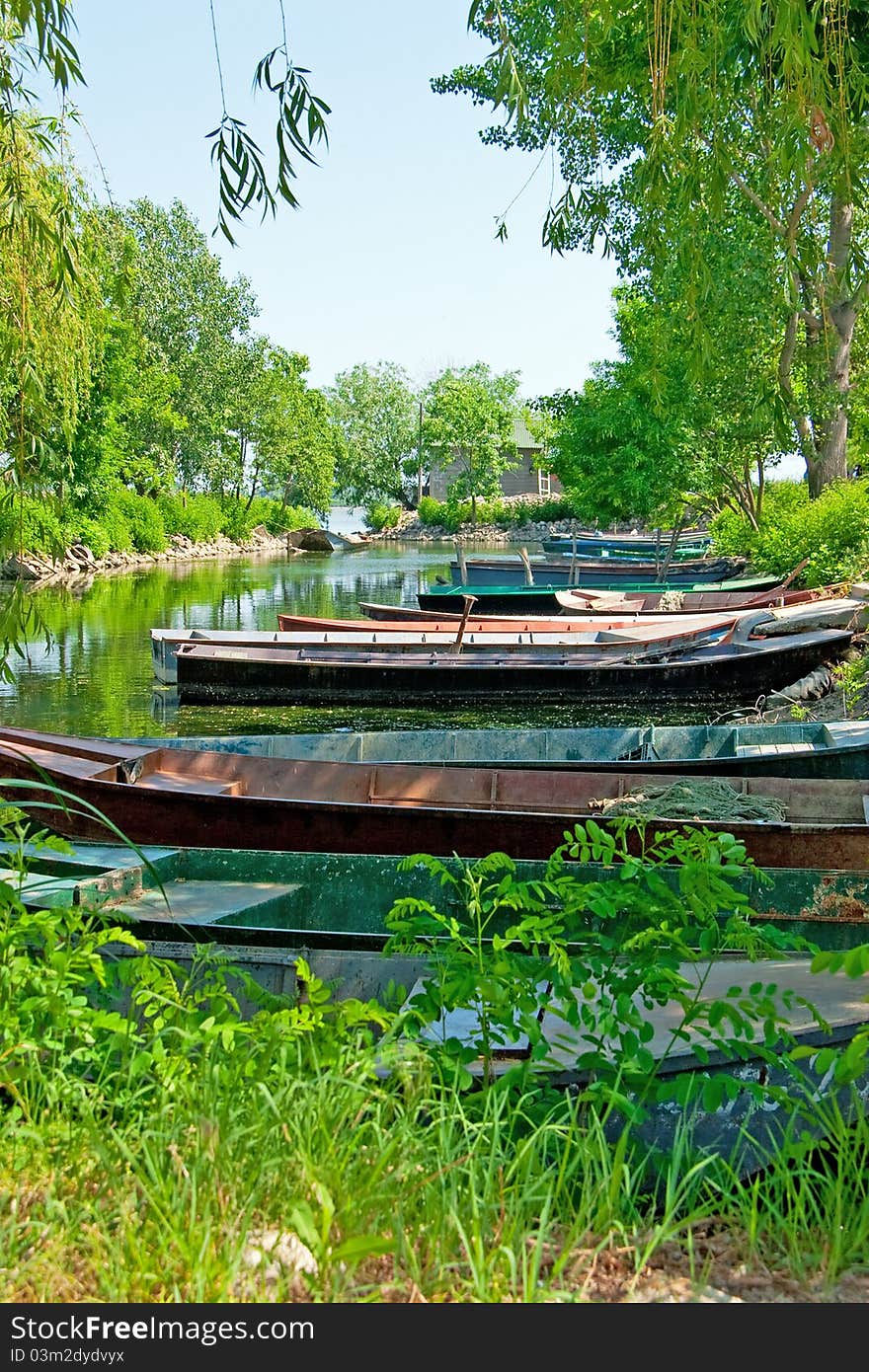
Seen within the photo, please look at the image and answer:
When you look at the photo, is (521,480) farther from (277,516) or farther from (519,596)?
(519,596)

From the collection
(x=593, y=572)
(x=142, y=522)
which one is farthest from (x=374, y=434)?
(x=593, y=572)

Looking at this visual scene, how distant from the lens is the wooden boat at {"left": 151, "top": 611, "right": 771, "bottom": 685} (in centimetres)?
1627

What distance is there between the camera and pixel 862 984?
4.13 m

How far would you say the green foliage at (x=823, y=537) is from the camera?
61.6ft

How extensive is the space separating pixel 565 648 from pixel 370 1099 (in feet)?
45.0

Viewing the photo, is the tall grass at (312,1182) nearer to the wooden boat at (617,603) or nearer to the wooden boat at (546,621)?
the wooden boat at (546,621)

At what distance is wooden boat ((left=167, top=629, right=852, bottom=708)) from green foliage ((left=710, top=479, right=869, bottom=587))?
3622 mm

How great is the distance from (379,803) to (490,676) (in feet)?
28.9

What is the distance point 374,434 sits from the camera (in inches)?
3091

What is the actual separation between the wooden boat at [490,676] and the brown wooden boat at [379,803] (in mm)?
7612

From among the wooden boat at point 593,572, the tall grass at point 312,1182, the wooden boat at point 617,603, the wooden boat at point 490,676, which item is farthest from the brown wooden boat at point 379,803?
the wooden boat at point 593,572

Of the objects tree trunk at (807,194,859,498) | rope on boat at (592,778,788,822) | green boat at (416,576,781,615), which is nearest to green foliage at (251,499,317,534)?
green boat at (416,576,781,615)

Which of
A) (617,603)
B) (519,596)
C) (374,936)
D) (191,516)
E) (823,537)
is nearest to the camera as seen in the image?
(374,936)
